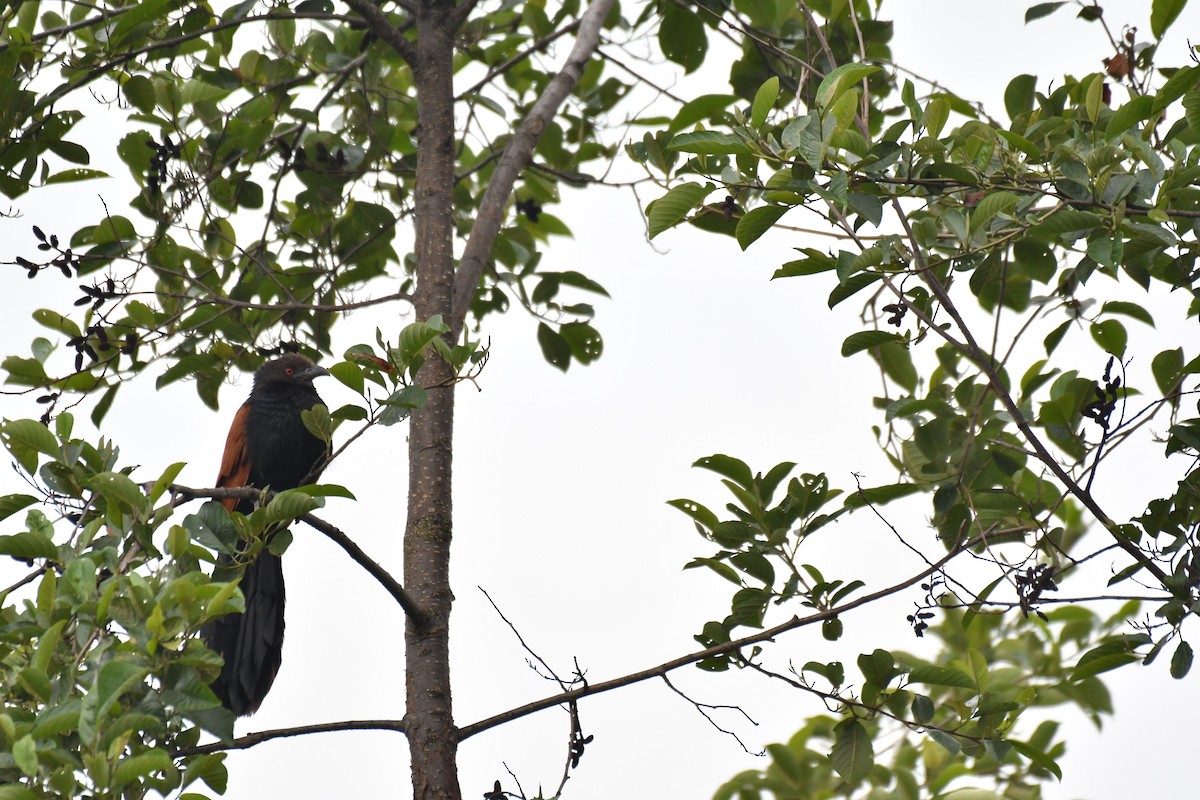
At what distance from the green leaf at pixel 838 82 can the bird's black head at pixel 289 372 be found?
131 inches

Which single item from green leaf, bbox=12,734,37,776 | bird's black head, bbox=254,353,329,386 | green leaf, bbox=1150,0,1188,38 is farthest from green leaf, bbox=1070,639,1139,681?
bird's black head, bbox=254,353,329,386

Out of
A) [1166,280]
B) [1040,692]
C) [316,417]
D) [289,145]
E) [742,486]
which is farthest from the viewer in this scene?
[289,145]

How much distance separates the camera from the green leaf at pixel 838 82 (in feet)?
7.65

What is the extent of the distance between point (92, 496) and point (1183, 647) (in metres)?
2.48

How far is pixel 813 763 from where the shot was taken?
4105 mm

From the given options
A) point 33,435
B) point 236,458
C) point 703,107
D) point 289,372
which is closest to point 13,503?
point 33,435

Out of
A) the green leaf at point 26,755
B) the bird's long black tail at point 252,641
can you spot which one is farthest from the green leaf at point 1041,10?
the green leaf at point 26,755

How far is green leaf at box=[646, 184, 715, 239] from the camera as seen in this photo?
8.25 ft

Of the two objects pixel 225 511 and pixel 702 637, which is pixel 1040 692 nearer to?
pixel 702 637

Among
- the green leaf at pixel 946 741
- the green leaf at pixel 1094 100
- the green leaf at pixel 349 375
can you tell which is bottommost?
the green leaf at pixel 946 741

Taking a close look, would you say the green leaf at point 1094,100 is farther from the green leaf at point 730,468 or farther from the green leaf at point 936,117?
the green leaf at point 730,468

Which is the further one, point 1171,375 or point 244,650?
point 244,650

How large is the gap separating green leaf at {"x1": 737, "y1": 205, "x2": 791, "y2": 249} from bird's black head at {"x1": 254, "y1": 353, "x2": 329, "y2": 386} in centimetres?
315

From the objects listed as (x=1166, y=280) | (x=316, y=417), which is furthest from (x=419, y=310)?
(x=1166, y=280)
